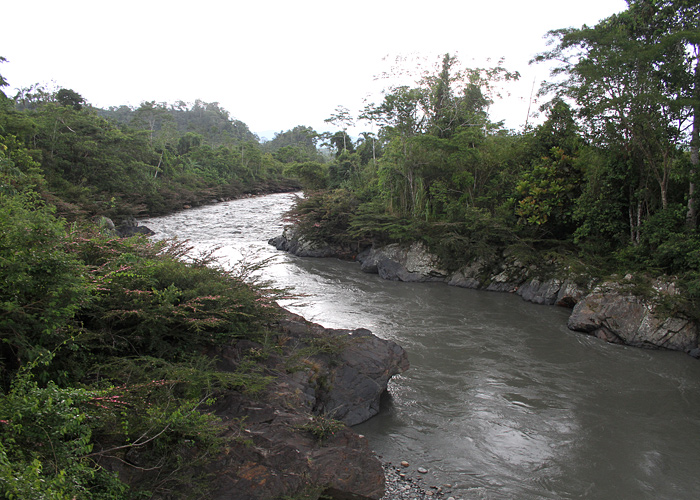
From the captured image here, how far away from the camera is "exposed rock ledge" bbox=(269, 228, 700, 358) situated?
7.69m

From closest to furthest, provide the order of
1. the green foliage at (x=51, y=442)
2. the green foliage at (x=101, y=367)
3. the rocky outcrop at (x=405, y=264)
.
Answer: the green foliage at (x=51, y=442), the green foliage at (x=101, y=367), the rocky outcrop at (x=405, y=264)

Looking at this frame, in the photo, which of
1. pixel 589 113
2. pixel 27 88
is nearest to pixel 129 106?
pixel 27 88

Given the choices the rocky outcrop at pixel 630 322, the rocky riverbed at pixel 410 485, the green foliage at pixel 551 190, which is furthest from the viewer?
the green foliage at pixel 551 190

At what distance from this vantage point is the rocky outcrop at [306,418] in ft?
10.6

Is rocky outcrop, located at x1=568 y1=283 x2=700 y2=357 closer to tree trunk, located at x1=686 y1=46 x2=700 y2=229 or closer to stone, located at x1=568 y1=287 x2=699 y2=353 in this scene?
stone, located at x1=568 y1=287 x2=699 y2=353

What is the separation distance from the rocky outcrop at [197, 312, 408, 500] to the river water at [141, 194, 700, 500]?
470 mm

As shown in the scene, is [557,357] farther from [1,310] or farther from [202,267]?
[1,310]

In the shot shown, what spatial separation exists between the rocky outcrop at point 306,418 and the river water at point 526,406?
0.47m

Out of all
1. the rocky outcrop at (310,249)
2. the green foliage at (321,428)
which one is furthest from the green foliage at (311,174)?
the green foliage at (321,428)

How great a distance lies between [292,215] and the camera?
1694cm

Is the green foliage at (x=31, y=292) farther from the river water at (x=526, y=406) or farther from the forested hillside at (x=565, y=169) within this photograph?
the forested hillside at (x=565, y=169)

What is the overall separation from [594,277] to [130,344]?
9.40 meters

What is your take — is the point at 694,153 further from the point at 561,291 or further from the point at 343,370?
the point at 343,370

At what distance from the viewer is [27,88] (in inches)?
1072
